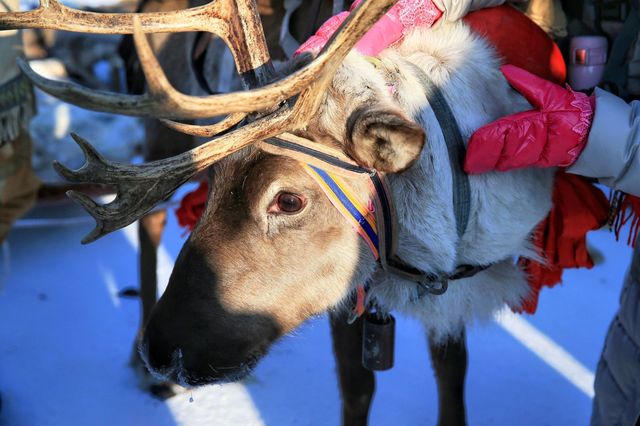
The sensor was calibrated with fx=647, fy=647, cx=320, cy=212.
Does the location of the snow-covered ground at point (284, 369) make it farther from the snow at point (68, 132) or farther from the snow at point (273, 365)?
the snow at point (68, 132)

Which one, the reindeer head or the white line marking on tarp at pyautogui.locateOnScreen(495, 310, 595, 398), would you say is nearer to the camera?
the reindeer head

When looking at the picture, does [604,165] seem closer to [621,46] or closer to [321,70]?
[621,46]

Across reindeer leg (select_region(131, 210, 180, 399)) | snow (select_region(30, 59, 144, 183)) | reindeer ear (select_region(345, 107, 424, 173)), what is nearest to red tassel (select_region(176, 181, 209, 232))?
reindeer leg (select_region(131, 210, 180, 399))

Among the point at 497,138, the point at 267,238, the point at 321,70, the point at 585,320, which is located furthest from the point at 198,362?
the point at 585,320

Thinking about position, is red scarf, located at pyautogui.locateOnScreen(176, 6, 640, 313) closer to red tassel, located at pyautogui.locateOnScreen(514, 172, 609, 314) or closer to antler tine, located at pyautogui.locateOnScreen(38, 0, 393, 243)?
red tassel, located at pyautogui.locateOnScreen(514, 172, 609, 314)

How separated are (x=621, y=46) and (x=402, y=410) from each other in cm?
160

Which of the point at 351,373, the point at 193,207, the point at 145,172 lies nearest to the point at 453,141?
the point at 145,172

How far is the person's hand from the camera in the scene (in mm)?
1444

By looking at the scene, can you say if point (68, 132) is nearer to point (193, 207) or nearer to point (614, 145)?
point (193, 207)

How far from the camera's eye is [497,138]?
4.75 ft

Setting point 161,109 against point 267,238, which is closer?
point 161,109

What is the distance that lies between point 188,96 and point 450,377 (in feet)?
5.04

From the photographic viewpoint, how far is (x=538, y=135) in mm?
1439

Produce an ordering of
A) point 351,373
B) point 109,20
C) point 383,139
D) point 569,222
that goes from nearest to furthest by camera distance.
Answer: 1. point 383,139
2. point 109,20
3. point 569,222
4. point 351,373
